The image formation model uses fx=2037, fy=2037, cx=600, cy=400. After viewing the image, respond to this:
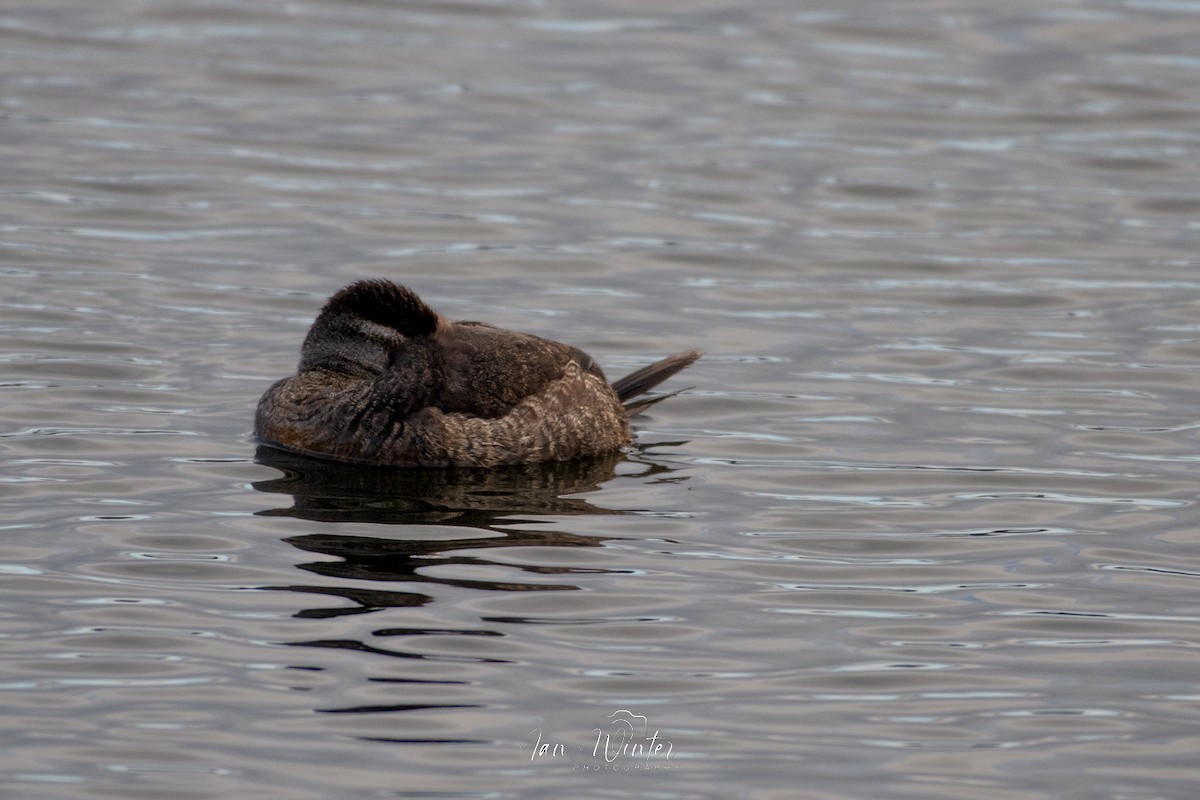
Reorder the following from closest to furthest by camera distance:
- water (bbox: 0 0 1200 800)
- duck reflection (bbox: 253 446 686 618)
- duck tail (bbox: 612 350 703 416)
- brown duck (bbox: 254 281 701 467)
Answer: water (bbox: 0 0 1200 800)
duck reflection (bbox: 253 446 686 618)
brown duck (bbox: 254 281 701 467)
duck tail (bbox: 612 350 703 416)

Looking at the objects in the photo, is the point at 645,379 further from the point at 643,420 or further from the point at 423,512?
the point at 423,512

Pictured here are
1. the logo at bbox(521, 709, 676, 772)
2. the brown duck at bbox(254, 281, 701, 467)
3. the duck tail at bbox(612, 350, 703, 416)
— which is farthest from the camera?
the duck tail at bbox(612, 350, 703, 416)

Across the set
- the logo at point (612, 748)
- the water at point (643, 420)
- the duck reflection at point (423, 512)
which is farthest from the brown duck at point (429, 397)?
the logo at point (612, 748)

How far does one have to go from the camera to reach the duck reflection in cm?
938

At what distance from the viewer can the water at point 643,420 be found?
7.97 meters

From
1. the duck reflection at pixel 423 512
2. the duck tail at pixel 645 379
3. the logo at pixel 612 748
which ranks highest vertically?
the duck tail at pixel 645 379

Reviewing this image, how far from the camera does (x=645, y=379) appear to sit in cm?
1284

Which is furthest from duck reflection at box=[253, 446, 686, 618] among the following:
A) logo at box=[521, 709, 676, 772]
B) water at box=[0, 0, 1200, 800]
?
logo at box=[521, 709, 676, 772]

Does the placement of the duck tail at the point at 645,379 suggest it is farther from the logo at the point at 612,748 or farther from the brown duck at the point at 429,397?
the logo at the point at 612,748

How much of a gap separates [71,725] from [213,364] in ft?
19.9

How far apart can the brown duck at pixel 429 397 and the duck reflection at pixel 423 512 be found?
0.35 ft

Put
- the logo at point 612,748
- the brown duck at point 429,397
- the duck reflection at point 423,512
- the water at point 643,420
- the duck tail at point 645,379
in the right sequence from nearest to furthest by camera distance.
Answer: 1. the logo at point 612,748
2. the water at point 643,420
3. the duck reflection at point 423,512
4. the brown duck at point 429,397
5. the duck tail at point 645,379

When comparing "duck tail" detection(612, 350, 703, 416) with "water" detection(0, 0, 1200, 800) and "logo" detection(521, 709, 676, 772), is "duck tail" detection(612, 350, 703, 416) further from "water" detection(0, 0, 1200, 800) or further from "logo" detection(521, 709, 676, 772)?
"logo" detection(521, 709, 676, 772)

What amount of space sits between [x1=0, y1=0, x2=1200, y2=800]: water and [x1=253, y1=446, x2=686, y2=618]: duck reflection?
40 millimetres
